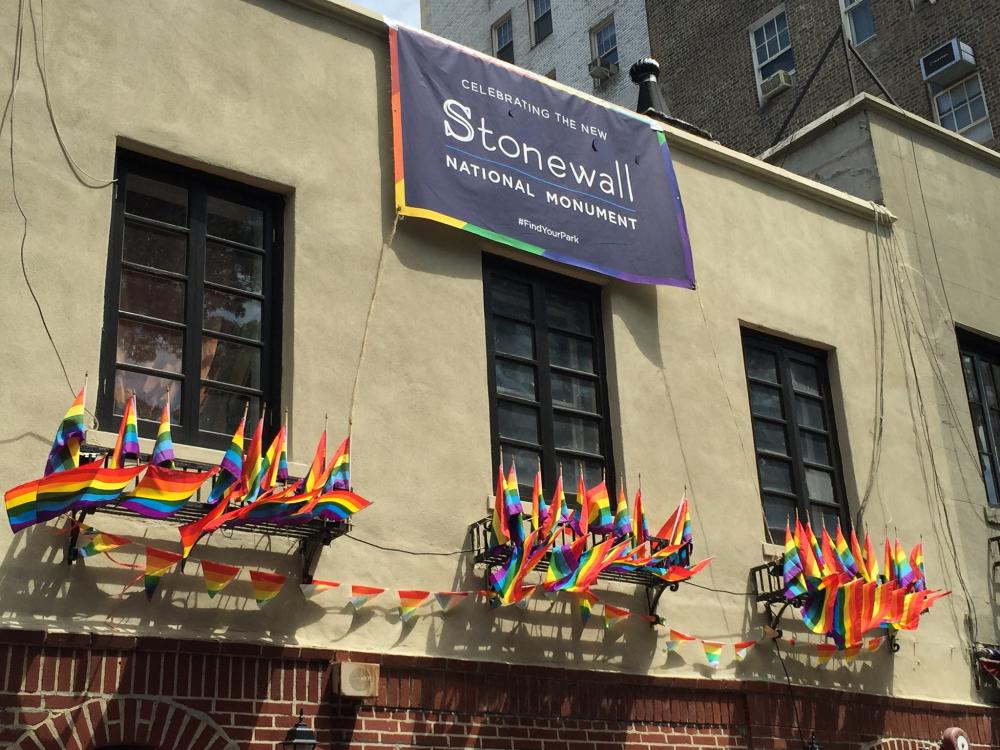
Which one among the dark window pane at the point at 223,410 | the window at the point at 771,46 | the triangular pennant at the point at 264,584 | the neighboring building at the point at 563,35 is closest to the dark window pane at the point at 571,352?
the dark window pane at the point at 223,410

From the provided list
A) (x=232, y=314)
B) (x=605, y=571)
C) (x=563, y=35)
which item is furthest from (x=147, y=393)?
(x=563, y=35)

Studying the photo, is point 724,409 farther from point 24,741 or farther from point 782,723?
point 24,741

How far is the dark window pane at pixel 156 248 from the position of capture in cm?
827

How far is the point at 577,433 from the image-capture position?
9859 millimetres

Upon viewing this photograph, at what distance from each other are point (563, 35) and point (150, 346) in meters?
24.2

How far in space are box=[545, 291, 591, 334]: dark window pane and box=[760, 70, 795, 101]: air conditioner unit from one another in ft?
51.6

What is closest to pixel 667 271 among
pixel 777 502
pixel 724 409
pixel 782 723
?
pixel 724 409

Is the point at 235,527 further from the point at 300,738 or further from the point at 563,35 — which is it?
the point at 563,35

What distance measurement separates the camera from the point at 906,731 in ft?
34.8

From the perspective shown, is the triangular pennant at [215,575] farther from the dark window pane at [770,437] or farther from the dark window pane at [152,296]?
the dark window pane at [770,437]

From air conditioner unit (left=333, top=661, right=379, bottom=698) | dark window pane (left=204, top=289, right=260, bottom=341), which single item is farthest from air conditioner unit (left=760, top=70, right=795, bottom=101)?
air conditioner unit (left=333, top=661, right=379, bottom=698)

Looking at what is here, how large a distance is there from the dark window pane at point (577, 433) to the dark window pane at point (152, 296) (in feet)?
9.55

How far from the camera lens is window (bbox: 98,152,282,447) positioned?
7984 millimetres

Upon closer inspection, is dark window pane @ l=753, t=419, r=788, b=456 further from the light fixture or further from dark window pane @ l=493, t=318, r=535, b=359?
the light fixture
